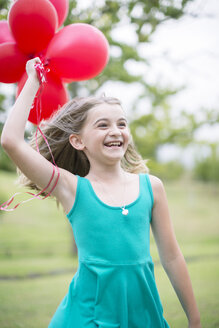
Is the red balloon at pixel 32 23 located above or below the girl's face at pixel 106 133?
above

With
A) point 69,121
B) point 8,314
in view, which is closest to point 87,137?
point 69,121

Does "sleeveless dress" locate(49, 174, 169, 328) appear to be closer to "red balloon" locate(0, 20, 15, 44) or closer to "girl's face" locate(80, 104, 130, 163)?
"girl's face" locate(80, 104, 130, 163)

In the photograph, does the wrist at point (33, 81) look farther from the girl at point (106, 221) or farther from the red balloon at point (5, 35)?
the red balloon at point (5, 35)

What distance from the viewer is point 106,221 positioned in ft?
5.29

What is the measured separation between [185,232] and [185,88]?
5135 mm

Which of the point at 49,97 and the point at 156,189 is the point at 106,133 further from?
the point at 49,97

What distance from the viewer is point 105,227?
161cm

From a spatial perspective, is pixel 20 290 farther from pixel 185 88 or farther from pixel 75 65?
pixel 185 88

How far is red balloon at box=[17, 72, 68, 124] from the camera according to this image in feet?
6.68

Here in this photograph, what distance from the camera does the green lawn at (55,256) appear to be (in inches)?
132

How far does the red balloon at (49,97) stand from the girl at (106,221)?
257 millimetres

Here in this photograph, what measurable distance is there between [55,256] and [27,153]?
620 cm

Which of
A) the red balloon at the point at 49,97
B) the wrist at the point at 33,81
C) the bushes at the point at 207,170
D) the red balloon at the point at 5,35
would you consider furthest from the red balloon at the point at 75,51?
the bushes at the point at 207,170

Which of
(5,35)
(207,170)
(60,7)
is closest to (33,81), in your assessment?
(5,35)
